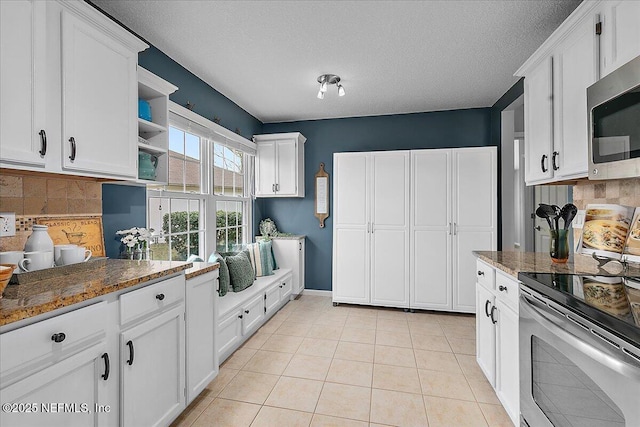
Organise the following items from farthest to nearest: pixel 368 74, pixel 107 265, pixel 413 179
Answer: pixel 413 179 < pixel 368 74 < pixel 107 265

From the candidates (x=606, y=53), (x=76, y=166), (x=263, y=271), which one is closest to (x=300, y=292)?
(x=263, y=271)

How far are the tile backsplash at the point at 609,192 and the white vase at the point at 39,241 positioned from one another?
3164 millimetres

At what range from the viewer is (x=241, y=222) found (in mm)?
4203

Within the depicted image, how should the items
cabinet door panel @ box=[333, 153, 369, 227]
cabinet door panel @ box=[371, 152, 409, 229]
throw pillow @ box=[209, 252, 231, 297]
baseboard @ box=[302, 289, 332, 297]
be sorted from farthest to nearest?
baseboard @ box=[302, 289, 332, 297] < cabinet door panel @ box=[333, 153, 369, 227] < cabinet door panel @ box=[371, 152, 409, 229] < throw pillow @ box=[209, 252, 231, 297]

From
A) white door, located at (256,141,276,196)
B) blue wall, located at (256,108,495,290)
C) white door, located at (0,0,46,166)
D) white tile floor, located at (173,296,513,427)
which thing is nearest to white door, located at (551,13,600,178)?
white tile floor, located at (173,296,513,427)

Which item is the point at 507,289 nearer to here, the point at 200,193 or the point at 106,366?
the point at 106,366

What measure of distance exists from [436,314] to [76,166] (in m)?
3.71

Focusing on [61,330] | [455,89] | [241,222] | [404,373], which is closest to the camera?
[61,330]

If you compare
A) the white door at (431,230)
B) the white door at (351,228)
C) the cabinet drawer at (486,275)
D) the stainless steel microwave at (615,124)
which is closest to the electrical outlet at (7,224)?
the cabinet drawer at (486,275)

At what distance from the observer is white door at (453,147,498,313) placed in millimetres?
3619

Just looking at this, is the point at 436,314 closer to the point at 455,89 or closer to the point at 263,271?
the point at 263,271

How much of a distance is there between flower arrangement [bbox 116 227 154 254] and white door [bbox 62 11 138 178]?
1.50 feet

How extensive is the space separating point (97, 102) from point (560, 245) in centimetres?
280

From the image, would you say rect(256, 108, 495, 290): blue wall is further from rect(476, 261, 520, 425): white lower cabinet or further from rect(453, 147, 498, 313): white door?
rect(476, 261, 520, 425): white lower cabinet
